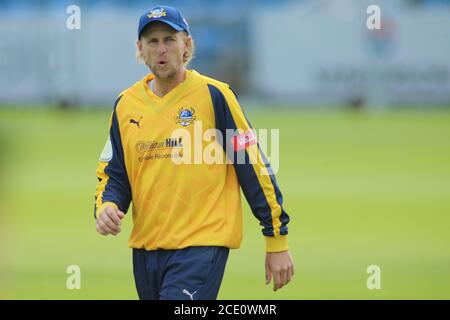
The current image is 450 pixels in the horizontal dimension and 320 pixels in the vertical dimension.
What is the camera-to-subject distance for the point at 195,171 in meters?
5.83

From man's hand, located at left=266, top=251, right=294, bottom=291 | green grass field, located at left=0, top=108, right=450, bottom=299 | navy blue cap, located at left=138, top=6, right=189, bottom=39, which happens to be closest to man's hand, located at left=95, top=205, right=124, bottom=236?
man's hand, located at left=266, top=251, right=294, bottom=291

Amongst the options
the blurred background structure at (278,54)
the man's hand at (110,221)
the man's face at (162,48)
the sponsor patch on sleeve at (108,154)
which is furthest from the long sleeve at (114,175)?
the blurred background structure at (278,54)

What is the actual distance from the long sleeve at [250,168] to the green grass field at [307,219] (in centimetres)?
339

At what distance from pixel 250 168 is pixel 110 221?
841 millimetres

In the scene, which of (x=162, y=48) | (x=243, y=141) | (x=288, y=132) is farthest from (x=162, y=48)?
(x=288, y=132)

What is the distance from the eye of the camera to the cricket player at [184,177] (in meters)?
5.80

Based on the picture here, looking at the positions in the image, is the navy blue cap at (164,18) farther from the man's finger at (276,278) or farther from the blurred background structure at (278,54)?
the blurred background structure at (278,54)

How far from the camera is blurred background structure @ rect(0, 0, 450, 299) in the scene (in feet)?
34.3

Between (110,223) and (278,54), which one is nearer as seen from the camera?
(110,223)

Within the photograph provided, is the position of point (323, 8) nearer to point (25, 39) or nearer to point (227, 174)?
point (25, 39)

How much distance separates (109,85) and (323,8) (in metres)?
7.61

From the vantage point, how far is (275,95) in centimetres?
3441

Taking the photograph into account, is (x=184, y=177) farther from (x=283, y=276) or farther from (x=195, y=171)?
(x=283, y=276)
